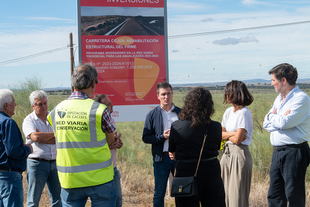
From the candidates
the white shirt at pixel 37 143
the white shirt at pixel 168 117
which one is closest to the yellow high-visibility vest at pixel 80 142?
the white shirt at pixel 37 143

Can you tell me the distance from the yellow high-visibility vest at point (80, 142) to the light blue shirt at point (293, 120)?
2.19 metres

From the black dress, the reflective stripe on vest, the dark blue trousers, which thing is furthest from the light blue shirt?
the reflective stripe on vest

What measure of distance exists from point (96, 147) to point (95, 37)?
2.81m

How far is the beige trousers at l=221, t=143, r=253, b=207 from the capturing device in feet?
11.5

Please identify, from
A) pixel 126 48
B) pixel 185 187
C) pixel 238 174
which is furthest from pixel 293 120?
pixel 126 48

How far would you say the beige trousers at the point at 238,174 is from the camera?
3.52m

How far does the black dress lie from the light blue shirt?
999 mm

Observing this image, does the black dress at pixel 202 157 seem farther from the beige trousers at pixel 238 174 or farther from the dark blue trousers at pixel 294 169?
the dark blue trousers at pixel 294 169

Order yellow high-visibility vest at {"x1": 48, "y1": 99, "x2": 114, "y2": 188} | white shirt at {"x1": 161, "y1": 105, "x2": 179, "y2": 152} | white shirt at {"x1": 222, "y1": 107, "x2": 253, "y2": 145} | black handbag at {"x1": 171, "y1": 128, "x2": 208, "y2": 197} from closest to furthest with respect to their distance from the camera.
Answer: yellow high-visibility vest at {"x1": 48, "y1": 99, "x2": 114, "y2": 188} → black handbag at {"x1": 171, "y1": 128, "x2": 208, "y2": 197} → white shirt at {"x1": 222, "y1": 107, "x2": 253, "y2": 145} → white shirt at {"x1": 161, "y1": 105, "x2": 179, "y2": 152}

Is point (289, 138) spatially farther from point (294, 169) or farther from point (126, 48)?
point (126, 48)

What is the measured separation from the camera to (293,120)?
3.37m

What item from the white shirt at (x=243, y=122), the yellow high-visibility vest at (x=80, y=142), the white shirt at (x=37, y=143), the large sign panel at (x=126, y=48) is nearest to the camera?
the yellow high-visibility vest at (x=80, y=142)

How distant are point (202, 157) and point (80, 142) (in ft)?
4.01

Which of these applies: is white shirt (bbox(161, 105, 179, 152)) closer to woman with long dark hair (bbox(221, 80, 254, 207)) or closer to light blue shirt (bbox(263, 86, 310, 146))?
woman with long dark hair (bbox(221, 80, 254, 207))
